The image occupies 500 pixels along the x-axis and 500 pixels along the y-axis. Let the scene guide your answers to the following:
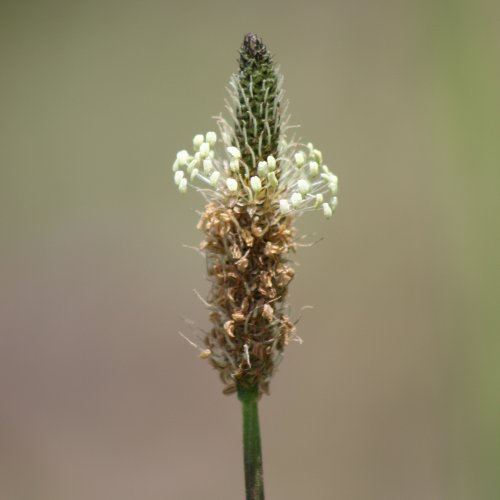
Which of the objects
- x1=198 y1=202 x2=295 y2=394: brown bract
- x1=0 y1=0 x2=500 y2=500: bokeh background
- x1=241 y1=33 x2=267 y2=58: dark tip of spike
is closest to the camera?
x1=241 y1=33 x2=267 y2=58: dark tip of spike

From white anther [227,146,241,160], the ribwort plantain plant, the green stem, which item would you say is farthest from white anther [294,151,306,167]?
the green stem

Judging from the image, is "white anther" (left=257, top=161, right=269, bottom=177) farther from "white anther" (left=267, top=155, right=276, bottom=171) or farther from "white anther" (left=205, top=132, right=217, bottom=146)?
"white anther" (left=205, top=132, right=217, bottom=146)

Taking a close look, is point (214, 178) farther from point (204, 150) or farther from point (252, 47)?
point (252, 47)

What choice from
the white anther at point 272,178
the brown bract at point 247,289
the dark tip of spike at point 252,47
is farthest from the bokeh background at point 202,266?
the dark tip of spike at point 252,47

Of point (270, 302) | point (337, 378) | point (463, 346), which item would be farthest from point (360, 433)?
point (270, 302)

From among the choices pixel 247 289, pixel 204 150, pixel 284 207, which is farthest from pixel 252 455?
pixel 204 150

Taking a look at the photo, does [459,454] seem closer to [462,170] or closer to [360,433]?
[360,433]
